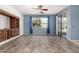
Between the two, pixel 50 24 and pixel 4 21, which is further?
pixel 50 24

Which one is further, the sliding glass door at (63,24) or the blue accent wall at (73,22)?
the sliding glass door at (63,24)

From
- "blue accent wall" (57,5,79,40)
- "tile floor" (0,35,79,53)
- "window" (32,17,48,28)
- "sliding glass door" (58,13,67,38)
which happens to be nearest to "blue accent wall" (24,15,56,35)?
"window" (32,17,48,28)

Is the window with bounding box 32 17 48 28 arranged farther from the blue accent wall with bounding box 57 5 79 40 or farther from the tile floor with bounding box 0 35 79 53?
the tile floor with bounding box 0 35 79 53

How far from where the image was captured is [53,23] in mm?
18844

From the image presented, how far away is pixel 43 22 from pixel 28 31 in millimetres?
2333

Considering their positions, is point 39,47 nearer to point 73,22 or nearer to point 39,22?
point 73,22

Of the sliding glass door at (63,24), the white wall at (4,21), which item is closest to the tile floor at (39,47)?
the white wall at (4,21)

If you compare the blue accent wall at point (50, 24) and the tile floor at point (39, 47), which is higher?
the blue accent wall at point (50, 24)

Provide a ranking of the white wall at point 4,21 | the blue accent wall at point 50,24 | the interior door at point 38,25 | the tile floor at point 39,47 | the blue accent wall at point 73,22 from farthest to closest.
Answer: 1. the interior door at point 38,25
2. the blue accent wall at point 50,24
3. the white wall at point 4,21
4. the blue accent wall at point 73,22
5. the tile floor at point 39,47

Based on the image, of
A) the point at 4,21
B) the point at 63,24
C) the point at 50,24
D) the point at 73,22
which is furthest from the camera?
the point at 50,24

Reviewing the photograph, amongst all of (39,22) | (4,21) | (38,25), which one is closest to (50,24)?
(39,22)

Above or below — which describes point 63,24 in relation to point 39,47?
above

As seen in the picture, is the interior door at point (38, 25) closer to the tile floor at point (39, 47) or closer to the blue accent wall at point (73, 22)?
the blue accent wall at point (73, 22)
